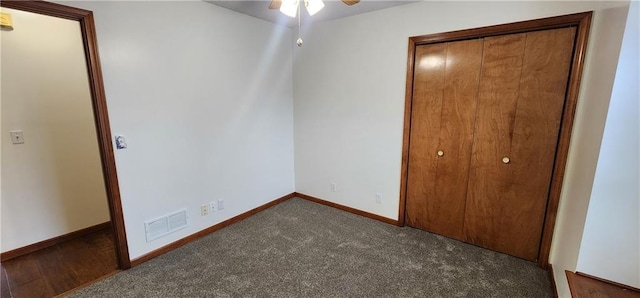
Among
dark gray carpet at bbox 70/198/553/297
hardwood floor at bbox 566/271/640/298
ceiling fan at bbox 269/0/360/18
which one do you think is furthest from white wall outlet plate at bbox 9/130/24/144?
hardwood floor at bbox 566/271/640/298

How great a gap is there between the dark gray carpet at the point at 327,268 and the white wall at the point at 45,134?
116cm

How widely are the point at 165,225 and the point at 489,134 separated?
3005 millimetres

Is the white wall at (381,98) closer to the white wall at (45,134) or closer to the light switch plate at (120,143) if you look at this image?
the light switch plate at (120,143)

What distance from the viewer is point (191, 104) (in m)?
2.46

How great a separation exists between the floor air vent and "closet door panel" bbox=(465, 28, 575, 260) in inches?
108

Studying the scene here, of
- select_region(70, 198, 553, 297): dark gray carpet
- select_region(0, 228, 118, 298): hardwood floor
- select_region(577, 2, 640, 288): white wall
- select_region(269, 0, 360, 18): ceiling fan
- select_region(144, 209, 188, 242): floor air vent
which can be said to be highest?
select_region(269, 0, 360, 18): ceiling fan

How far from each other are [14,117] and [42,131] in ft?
0.69

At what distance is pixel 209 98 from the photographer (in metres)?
2.59

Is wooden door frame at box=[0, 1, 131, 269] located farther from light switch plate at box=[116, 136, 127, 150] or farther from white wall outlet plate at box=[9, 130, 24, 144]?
white wall outlet plate at box=[9, 130, 24, 144]

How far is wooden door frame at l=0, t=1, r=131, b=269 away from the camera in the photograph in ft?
5.41

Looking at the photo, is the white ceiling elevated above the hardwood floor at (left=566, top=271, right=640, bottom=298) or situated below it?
above

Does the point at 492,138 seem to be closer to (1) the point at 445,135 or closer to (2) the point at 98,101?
(1) the point at 445,135

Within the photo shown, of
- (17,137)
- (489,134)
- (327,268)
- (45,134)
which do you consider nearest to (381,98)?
(489,134)

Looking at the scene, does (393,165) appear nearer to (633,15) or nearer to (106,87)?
(633,15)
